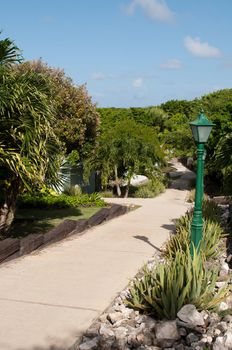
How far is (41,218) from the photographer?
13781 mm

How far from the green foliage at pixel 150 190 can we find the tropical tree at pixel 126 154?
2.08 ft

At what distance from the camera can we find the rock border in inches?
306

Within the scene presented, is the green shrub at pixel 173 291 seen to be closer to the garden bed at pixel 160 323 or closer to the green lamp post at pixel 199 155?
the garden bed at pixel 160 323

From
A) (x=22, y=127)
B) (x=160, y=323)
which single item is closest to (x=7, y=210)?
(x=22, y=127)

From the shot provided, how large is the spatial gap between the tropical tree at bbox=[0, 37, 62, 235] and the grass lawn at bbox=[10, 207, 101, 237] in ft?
7.54

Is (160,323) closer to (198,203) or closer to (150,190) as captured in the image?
(198,203)

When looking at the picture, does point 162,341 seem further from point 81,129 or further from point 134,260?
point 81,129

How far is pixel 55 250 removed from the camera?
9.11 metres

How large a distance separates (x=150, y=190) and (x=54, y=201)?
7.37 m

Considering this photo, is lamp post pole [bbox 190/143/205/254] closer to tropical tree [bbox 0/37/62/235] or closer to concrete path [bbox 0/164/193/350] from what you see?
concrete path [bbox 0/164/193/350]

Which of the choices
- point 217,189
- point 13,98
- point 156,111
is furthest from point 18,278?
point 156,111

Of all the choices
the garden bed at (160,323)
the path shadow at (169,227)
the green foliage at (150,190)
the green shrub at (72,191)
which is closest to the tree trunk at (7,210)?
the garden bed at (160,323)

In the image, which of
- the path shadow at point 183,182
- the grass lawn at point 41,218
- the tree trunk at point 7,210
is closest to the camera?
the tree trunk at point 7,210

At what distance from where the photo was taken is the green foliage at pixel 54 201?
1633 cm
